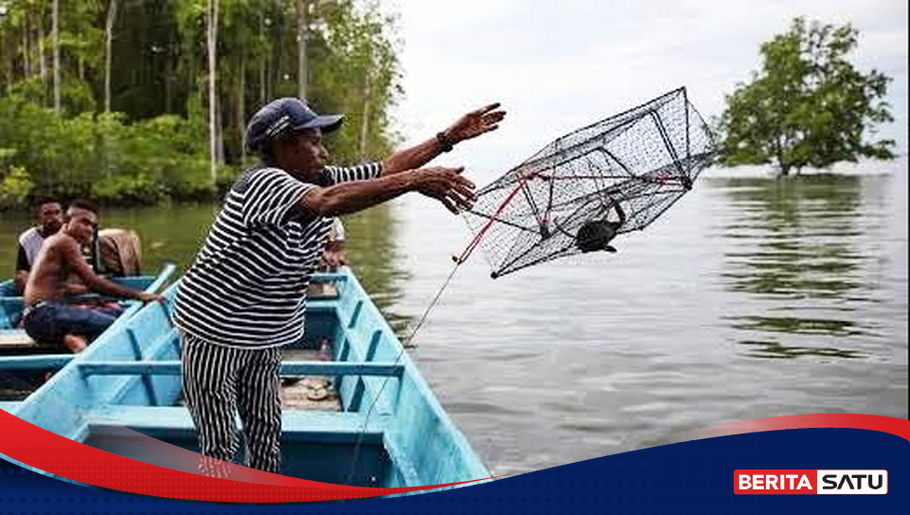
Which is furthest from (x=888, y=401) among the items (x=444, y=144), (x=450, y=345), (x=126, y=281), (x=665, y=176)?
(x=126, y=281)

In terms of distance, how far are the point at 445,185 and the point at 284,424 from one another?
76.9 inches

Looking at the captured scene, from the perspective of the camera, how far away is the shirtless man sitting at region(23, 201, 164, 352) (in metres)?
6.17

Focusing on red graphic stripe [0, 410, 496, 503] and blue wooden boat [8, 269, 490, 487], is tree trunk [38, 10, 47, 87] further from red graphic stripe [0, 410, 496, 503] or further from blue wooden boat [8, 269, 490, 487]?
red graphic stripe [0, 410, 496, 503]

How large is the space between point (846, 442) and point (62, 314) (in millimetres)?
4829

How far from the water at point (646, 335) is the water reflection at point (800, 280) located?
37 millimetres

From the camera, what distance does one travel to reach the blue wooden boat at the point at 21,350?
525 centimetres

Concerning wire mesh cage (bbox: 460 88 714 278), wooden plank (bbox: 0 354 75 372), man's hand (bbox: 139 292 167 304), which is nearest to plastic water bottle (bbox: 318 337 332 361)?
man's hand (bbox: 139 292 167 304)

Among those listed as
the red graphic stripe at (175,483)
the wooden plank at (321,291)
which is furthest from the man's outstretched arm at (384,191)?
the wooden plank at (321,291)

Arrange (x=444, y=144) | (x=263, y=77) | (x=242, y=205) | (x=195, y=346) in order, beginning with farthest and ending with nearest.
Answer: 1. (x=263, y=77)
2. (x=444, y=144)
3. (x=195, y=346)
4. (x=242, y=205)

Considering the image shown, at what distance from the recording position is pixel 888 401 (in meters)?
7.33

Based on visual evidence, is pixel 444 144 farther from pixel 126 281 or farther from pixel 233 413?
pixel 126 281

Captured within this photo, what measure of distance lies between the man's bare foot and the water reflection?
5.55 metres

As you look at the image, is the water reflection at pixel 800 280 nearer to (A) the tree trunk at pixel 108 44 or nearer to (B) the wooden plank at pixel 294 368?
(B) the wooden plank at pixel 294 368

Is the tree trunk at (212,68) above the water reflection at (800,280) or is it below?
above
